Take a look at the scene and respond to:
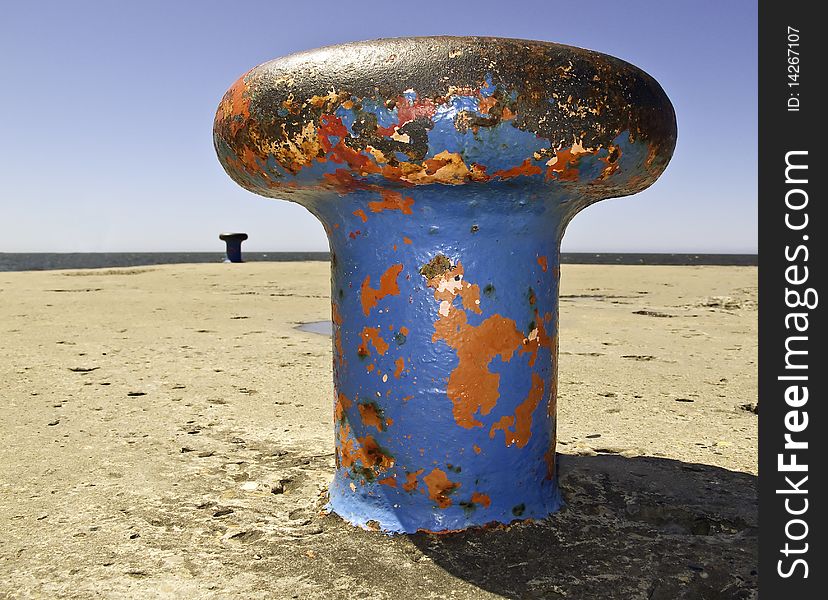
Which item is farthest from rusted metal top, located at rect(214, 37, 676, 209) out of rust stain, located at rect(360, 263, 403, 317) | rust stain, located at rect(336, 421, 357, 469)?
rust stain, located at rect(336, 421, 357, 469)

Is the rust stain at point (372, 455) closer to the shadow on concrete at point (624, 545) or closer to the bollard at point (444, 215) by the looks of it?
the bollard at point (444, 215)

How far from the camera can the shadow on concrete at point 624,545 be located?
1472 millimetres

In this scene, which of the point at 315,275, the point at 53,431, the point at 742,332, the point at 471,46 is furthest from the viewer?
the point at 315,275

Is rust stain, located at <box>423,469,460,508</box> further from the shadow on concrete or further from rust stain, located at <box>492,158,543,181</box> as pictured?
rust stain, located at <box>492,158,543,181</box>

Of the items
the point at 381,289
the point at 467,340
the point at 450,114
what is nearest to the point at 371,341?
the point at 381,289

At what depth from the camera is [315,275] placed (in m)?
12.1

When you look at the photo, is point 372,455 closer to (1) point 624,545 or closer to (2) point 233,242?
(1) point 624,545

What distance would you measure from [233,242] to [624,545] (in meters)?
16.3

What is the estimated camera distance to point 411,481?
1710mm

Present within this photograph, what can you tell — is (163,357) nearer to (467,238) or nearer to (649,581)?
(467,238)

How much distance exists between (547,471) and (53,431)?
1777mm

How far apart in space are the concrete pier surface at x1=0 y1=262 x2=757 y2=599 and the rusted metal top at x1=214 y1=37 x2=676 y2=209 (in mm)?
823

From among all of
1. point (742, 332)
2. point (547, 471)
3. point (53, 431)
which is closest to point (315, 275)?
point (742, 332)

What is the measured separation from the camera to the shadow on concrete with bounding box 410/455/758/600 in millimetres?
1472
